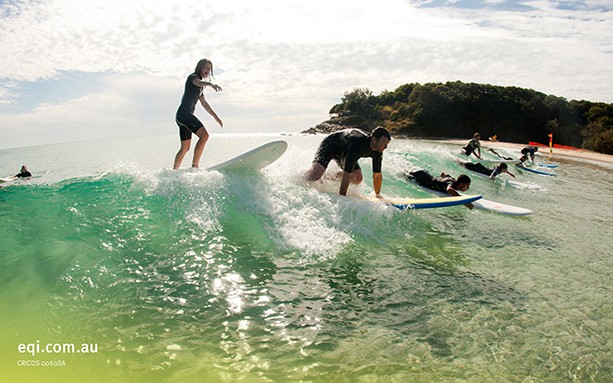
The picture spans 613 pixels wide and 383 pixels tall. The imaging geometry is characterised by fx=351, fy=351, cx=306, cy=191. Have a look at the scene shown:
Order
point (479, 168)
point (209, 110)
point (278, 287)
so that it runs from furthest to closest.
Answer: point (479, 168) < point (209, 110) < point (278, 287)

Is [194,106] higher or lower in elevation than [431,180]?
higher

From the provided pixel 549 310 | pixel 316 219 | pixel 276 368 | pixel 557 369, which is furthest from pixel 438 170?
pixel 276 368

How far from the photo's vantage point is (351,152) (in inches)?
261

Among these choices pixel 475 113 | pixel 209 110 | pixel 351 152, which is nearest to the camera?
pixel 351 152

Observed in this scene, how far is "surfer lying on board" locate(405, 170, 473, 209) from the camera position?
9055 mm

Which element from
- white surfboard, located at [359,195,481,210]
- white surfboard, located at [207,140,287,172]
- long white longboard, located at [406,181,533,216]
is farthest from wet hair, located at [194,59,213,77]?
long white longboard, located at [406,181,533,216]

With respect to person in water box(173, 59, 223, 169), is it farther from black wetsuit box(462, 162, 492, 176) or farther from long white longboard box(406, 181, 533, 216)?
black wetsuit box(462, 162, 492, 176)

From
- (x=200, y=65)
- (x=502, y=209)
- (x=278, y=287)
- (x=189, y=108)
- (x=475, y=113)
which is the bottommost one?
(x=278, y=287)

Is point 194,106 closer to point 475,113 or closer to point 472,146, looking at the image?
point 472,146

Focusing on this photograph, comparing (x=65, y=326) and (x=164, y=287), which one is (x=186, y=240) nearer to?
(x=164, y=287)

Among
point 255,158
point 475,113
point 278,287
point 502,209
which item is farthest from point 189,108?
point 475,113

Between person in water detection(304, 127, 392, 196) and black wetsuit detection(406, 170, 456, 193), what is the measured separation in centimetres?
331

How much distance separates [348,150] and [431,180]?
15.9 ft

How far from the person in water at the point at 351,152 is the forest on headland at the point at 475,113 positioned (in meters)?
56.4
